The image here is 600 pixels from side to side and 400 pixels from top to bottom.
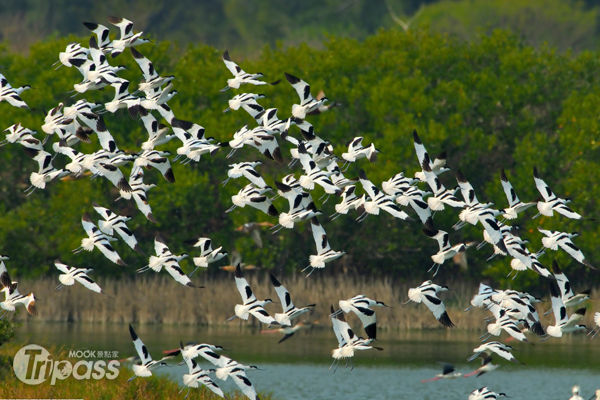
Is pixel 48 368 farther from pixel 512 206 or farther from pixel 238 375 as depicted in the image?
pixel 512 206

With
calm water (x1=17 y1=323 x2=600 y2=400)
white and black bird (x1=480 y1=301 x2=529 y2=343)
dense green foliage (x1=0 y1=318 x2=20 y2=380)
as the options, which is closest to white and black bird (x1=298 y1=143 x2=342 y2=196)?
white and black bird (x1=480 y1=301 x2=529 y2=343)

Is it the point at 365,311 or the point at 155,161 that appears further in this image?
the point at 155,161

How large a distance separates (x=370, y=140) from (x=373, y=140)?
0.30ft

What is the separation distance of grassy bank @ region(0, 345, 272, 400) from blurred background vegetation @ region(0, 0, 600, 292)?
1281 cm

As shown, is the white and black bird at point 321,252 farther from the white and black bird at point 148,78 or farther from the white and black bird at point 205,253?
the white and black bird at point 148,78

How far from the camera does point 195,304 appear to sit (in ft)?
91.7

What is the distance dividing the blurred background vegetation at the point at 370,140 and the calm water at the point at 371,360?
307 centimetres

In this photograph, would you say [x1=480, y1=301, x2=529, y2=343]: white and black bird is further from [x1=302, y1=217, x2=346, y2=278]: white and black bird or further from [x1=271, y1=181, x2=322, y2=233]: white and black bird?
[x1=271, y1=181, x2=322, y2=233]: white and black bird

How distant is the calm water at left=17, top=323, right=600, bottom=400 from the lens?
70.7 ft

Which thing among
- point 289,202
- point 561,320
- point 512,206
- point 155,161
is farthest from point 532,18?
point 155,161

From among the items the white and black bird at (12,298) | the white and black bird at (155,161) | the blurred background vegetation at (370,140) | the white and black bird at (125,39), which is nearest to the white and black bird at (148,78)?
the white and black bird at (125,39)

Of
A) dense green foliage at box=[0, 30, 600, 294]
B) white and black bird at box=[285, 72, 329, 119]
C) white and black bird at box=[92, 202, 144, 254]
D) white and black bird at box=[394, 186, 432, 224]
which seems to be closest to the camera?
white and black bird at box=[92, 202, 144, 254]

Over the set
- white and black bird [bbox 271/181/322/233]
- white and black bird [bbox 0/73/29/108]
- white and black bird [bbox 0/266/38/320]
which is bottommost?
white and black bird [bbox 0/266/38/320]

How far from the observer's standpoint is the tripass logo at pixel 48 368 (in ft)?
55.5
